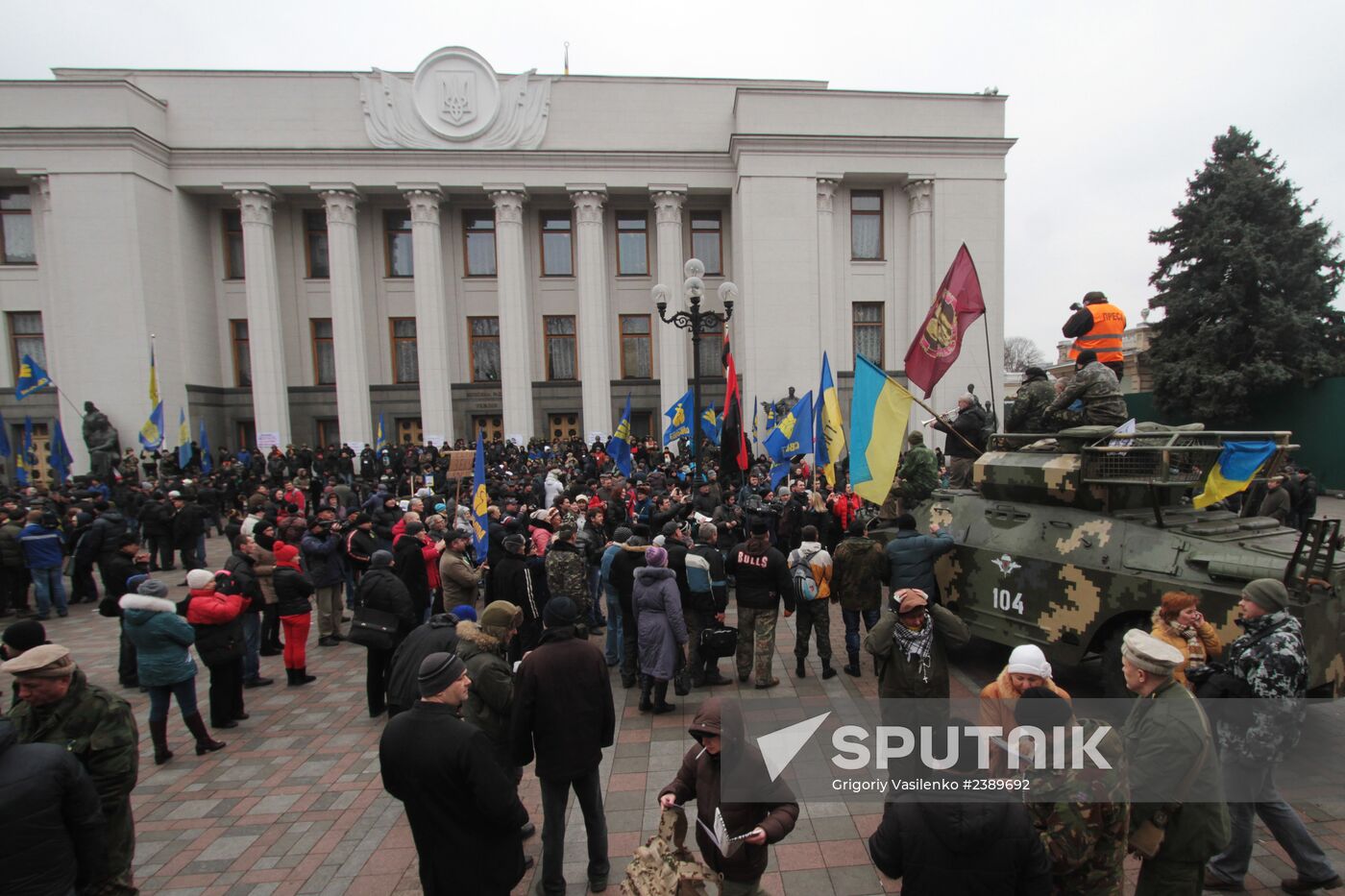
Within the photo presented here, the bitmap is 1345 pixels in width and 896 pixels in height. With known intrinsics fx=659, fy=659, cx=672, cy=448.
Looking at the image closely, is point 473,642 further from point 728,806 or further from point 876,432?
point 876,432

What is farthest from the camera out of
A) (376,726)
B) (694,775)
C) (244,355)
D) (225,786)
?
(244,355)

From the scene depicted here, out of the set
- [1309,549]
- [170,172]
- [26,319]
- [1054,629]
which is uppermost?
[170,172]

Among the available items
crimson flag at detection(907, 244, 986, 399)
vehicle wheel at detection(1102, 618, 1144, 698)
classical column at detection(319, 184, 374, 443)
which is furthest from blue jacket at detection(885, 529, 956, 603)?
classical column at detection(319, 184, 374, 443)

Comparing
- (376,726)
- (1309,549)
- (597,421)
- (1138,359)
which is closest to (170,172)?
(597,421)

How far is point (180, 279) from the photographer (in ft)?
81.0

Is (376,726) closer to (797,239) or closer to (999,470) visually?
(999,470)

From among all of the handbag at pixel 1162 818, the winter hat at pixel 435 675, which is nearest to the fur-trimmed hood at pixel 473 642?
the winter hat at pixel 435 675

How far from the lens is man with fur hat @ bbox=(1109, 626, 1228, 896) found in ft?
9.52

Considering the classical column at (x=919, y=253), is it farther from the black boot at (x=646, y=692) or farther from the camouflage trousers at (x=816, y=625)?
the black boot at (x=646, y=692)

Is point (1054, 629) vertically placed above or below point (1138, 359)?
below

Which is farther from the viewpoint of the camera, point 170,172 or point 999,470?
point 170,172

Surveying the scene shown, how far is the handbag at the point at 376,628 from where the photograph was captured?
6211 millimetres

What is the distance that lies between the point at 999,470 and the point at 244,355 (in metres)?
29.1

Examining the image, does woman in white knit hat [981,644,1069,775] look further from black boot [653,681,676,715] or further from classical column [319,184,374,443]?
classical column [319,184,374,443]
